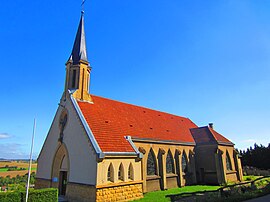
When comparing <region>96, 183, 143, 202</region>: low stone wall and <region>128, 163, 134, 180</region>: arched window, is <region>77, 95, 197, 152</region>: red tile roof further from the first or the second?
<region>96, 183, 143, 202</region>: low stone wall

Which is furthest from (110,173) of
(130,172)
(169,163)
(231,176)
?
(231,176)

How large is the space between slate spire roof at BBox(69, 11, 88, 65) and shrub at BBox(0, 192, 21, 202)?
542 inches

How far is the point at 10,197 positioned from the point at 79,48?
52.6ft

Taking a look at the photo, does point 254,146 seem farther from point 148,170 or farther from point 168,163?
point 148,170

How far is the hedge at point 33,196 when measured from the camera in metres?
13.5

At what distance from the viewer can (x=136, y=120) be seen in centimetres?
2503

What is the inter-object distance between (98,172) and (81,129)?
4265 millimetres

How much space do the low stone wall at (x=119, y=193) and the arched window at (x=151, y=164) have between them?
13.5 feet

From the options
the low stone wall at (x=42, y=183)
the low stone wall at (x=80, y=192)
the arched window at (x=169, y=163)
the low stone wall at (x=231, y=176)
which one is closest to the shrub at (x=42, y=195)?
the low stone wall at (x=80, y=192)

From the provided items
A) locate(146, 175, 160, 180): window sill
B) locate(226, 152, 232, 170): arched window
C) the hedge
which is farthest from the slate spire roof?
locate(226, 152, 232, 170): arched window

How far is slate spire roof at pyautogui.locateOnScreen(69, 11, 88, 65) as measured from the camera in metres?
22.6

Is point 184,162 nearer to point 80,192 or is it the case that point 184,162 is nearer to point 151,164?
point 151,164

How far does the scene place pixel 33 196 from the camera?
14.2 m

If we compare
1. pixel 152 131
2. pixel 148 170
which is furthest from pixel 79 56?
pixel 148 170
